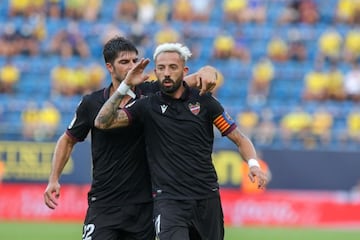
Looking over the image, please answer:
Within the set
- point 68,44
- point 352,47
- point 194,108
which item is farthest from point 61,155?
point 352,47

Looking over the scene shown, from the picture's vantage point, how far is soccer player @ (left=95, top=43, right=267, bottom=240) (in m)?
8.65

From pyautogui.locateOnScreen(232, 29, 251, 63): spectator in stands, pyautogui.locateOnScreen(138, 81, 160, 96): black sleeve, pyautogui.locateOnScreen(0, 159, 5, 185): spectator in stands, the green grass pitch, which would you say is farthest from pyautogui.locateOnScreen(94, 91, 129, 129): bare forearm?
pyautogui.locateOnScreen(232, 29, 251, 63): spectator in stands

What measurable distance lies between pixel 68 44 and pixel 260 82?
16.1 feet

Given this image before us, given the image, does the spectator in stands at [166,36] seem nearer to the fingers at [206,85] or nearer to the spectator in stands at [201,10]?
the spectator in stands at [201,10]

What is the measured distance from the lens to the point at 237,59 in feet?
87.1

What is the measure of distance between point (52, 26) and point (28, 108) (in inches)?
161

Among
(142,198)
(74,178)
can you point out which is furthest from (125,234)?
(74,178)

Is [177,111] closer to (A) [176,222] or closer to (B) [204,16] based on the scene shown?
(A) [176,222]

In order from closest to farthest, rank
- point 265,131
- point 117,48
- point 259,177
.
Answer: point 259,177 < point 117,48 < point 265,131

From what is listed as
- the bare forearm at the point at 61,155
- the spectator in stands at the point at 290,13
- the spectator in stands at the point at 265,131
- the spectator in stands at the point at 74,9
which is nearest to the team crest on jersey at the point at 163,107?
the bare forearm at the point at 61,155

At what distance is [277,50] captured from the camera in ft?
87.8

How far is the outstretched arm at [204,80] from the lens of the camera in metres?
8.84

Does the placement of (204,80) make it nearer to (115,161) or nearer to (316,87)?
(115,161)

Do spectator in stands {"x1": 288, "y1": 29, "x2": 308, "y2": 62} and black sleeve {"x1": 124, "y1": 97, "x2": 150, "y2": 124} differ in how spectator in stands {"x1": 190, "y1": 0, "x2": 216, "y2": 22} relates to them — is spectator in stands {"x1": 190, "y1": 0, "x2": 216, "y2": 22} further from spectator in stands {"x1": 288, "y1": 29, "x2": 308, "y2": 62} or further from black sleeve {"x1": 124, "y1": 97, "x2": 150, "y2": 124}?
black sleeve {"x1": 124, "y1": 97, "x2": 150, "y2": 124}
